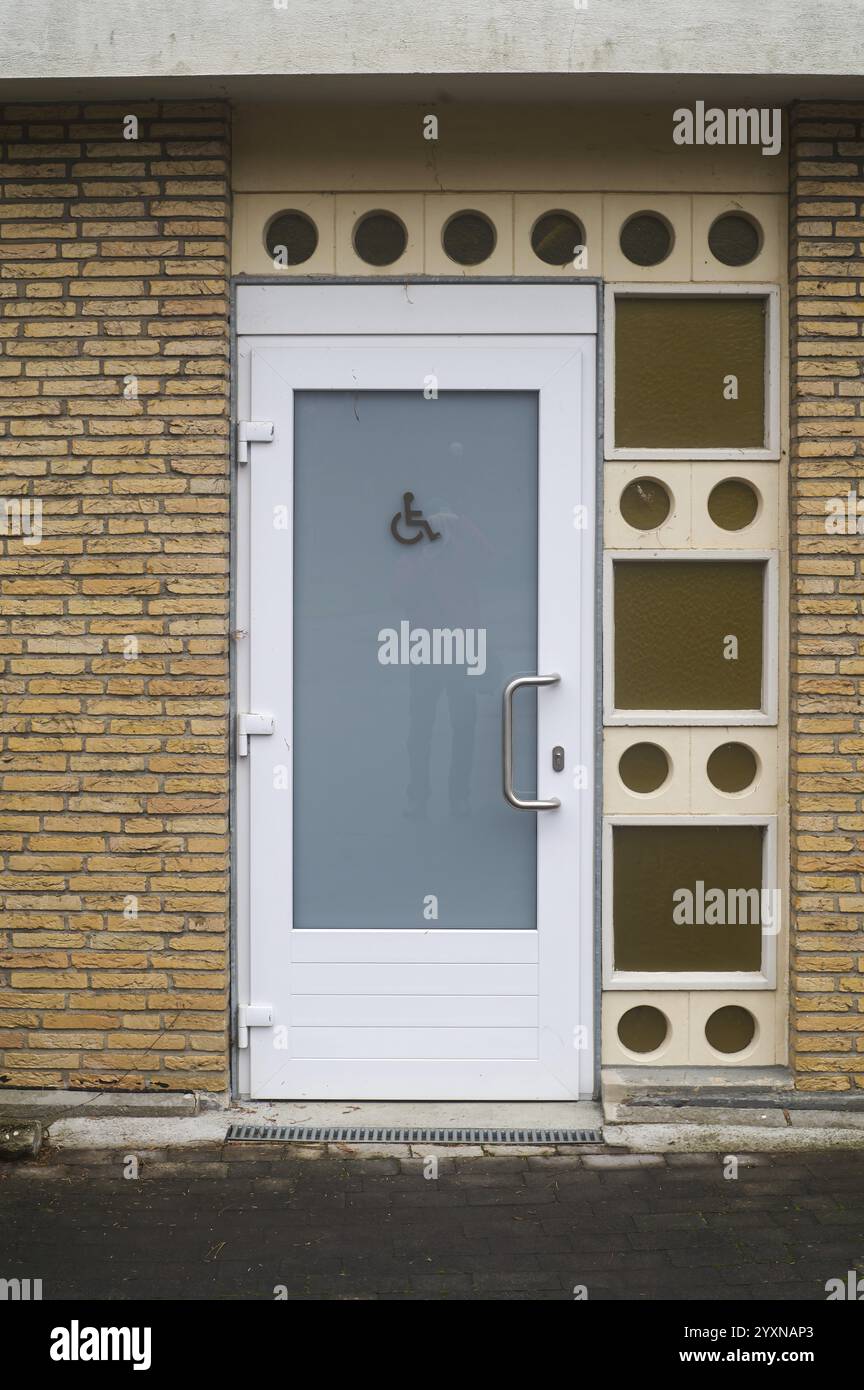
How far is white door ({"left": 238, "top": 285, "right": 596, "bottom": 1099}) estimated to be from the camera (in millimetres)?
4891

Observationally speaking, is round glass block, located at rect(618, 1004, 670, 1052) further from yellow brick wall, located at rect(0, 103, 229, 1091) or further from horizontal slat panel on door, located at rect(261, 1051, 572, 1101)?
yellow brick wall, located at rect(0, 103, 229, 1091)

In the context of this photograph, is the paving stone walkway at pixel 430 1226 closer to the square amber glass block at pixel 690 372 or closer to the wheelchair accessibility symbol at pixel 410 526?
the wheelchair accessibility symbol at pixel 410 526

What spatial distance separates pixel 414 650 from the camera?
16.2 ft

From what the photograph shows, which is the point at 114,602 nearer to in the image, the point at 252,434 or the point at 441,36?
the point at 252,434

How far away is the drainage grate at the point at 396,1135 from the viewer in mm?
4659

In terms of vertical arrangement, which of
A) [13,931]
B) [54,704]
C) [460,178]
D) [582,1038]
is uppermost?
[460,178]

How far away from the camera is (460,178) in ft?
16.1

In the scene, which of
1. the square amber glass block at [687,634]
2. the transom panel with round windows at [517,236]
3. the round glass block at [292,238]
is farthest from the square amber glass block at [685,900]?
the round glass block at [292,238]

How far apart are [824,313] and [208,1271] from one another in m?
3.91

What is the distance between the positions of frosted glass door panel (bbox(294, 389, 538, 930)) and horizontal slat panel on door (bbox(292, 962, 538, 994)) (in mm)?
165

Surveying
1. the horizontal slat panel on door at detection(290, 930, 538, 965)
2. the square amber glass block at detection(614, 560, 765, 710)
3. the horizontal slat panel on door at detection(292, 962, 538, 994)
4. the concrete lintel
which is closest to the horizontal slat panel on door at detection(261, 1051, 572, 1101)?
the horizontal slat panel on door at detection(292, 962, 538, 994)

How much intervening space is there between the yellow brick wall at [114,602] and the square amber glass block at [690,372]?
5.10 feet
